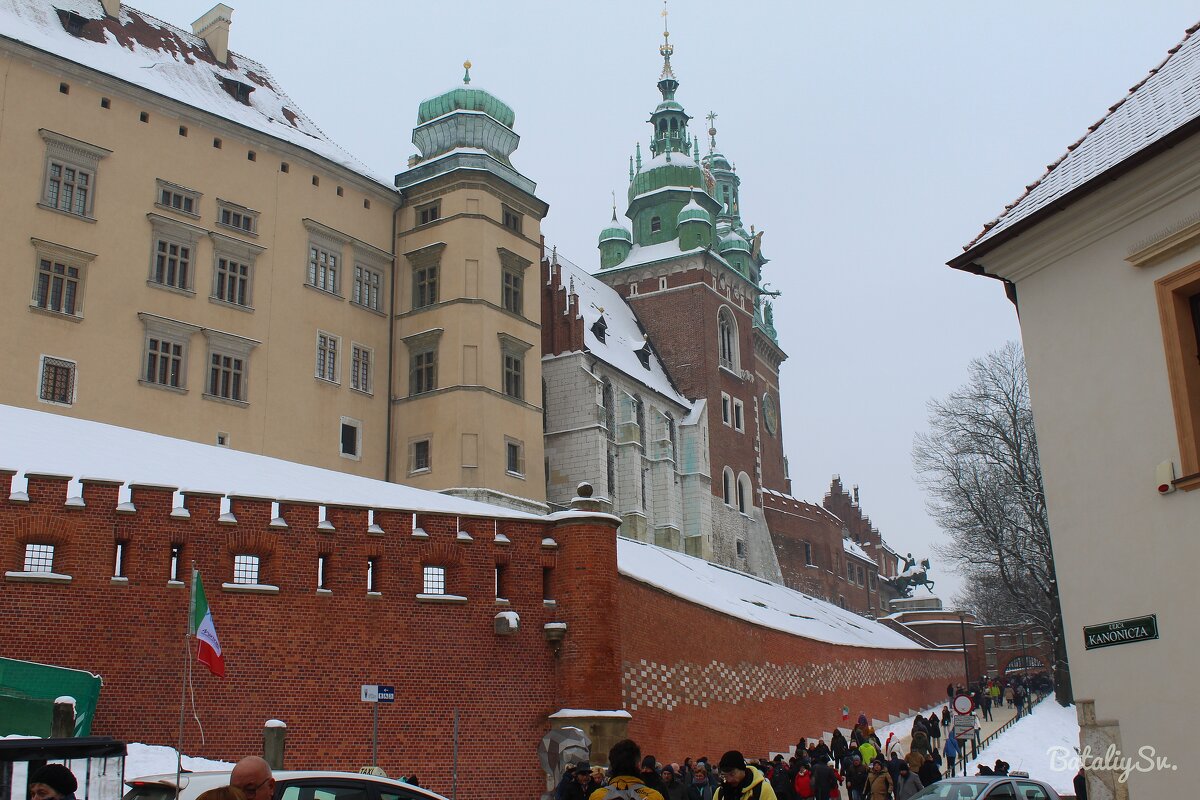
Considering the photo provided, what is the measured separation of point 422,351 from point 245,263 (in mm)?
6307

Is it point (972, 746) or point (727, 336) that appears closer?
point (972, 746)

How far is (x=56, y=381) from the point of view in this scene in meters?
29.4

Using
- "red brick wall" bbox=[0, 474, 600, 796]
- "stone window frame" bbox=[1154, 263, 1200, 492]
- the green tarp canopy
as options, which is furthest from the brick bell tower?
"stone window frame" bbox=[1154, 263, 1200, 492]

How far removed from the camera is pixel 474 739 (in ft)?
65.7

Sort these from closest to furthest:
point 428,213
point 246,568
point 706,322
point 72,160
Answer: point 246,568, point 72,160, point 428,213, point 706,322

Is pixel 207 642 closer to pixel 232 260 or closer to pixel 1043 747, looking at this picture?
pixel 232 260

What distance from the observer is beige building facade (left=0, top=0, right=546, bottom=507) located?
1183 inches

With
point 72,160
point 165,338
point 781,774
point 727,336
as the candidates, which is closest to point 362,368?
point 165,338

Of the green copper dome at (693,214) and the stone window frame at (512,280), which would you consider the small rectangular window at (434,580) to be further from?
the green copper dome at (693,214)

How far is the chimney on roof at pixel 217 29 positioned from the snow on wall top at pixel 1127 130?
2940 cm

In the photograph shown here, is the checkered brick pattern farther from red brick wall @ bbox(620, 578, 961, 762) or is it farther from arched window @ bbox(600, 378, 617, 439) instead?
arched window @ bbox(600, 378, 617, 439)

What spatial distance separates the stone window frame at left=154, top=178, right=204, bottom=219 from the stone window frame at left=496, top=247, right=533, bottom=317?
9794 millimetres

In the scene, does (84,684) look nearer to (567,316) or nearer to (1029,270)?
(1029,270)

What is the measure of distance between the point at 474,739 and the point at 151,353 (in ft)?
53.3
